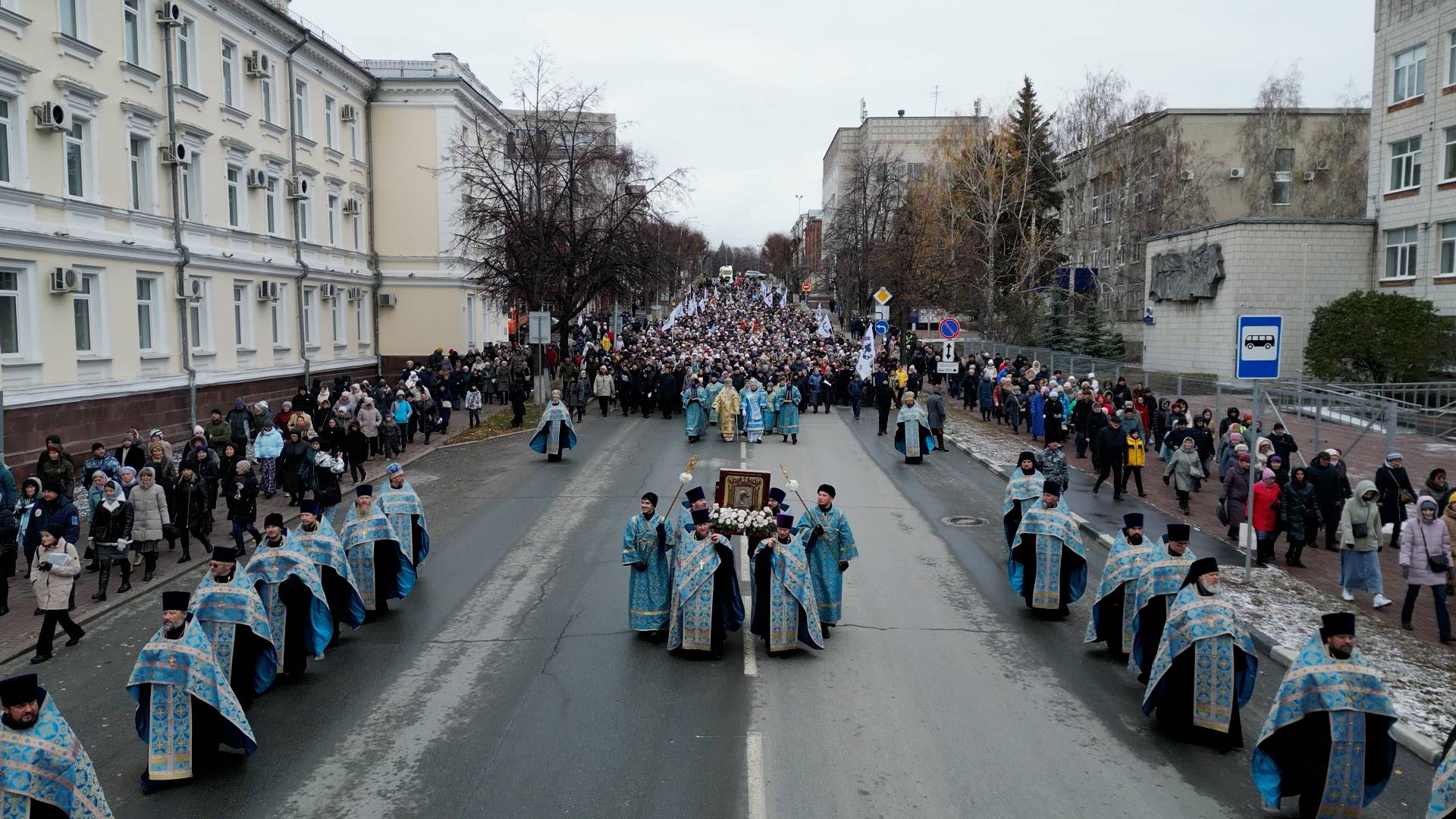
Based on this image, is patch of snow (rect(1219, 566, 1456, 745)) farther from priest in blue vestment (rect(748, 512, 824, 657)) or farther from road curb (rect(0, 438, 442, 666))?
road curb (rect(0, 438, 442, 666))

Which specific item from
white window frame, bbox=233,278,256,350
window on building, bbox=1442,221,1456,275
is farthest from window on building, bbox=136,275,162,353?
window on building, bbox=1442,221,1456,275

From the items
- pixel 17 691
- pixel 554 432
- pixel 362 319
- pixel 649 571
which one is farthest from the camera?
pixel 362 319

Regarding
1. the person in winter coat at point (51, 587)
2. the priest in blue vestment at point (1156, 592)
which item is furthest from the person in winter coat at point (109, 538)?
Result: the priest in blue vestment at point (1156, 592)

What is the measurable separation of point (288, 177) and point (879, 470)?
21.0 m

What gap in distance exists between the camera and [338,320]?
3641cm

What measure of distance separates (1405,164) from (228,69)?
35.9m

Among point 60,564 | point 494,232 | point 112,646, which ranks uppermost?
point 494,232

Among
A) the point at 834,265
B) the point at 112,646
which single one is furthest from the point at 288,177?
the point at 834,265

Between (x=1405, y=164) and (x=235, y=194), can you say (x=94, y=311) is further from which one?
(x=1405, y=164)

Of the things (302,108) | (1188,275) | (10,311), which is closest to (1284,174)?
(1188,275)

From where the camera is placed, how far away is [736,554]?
1362 centimetres

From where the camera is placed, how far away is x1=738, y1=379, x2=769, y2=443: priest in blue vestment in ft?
87.6

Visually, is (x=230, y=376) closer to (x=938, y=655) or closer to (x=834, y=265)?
(x=938, y=655)

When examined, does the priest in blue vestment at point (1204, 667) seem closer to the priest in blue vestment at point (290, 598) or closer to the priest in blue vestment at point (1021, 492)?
the priest in blue vestment at point (1021, 492)
